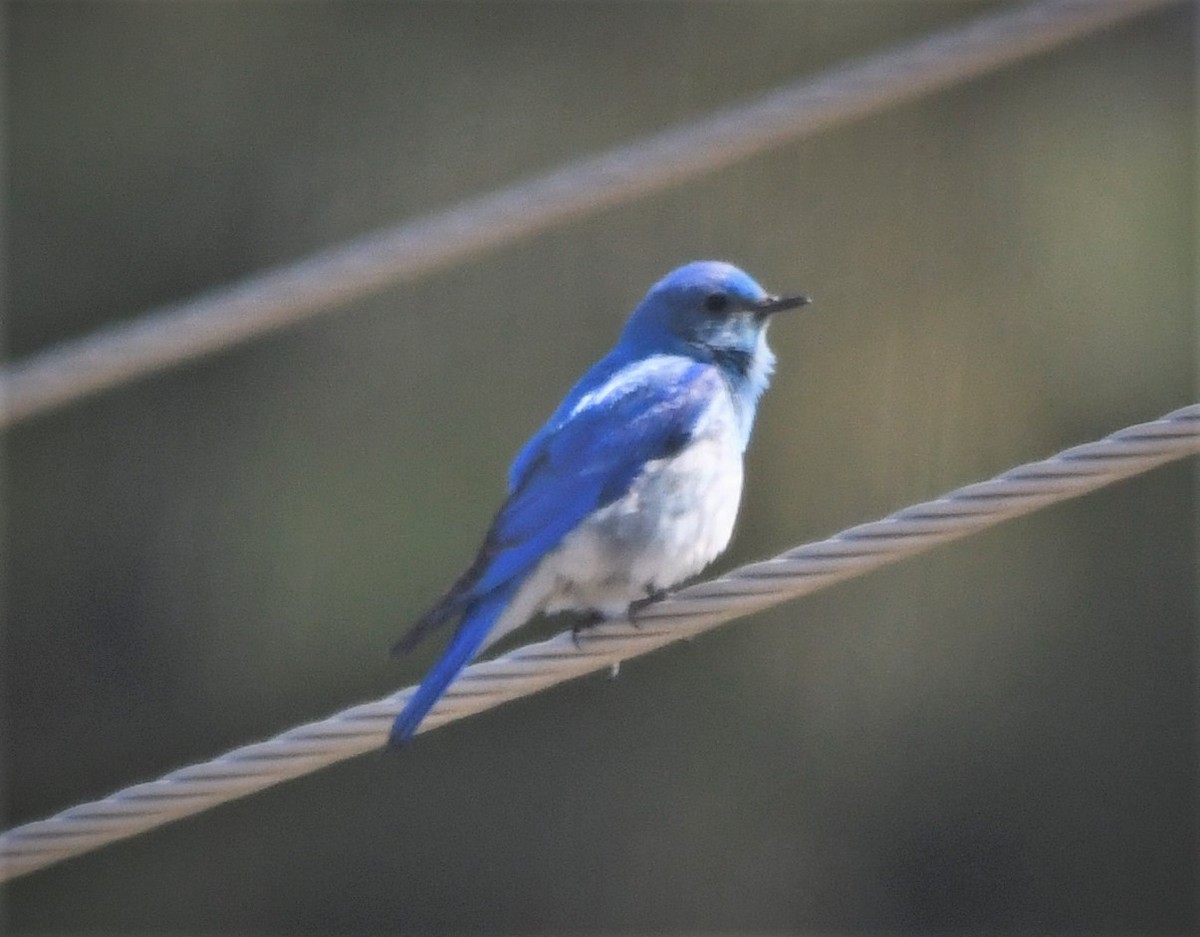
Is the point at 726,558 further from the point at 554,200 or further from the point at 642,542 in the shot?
the point at 642,542

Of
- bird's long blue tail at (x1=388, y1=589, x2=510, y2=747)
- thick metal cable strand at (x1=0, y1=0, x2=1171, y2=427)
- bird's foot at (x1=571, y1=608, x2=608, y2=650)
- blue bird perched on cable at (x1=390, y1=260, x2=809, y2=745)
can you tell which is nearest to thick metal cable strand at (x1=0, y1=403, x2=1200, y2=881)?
bird's long blue tail at (x1=388, y1=589, x2=510, y2=747)

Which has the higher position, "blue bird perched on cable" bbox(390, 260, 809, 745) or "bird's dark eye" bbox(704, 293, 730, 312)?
"bird's dark eye" bbox(704, 293, 730, 312)

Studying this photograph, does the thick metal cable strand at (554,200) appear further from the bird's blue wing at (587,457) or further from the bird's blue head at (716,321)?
the bird's blue wing at (587,457)

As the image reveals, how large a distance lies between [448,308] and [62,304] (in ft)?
7.10

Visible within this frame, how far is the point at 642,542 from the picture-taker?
4973 mm

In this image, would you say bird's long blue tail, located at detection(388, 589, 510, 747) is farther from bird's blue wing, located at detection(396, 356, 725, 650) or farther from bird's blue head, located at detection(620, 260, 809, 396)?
bird's blue head, located at detection(620, 260, 809, 396)

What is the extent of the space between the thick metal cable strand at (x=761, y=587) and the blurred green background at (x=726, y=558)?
5.02 metres

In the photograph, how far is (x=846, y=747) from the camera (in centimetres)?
996

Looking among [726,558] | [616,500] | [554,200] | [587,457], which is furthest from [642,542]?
[726,558]

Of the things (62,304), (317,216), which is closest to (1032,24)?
(317,216)

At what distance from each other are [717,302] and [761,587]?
1783 millimetres

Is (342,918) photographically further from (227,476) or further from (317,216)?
(317,216)

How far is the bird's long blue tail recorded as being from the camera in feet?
13.4

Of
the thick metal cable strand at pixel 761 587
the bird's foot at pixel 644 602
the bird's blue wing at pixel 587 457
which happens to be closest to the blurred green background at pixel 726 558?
the bird's blue wing at pixel 587 457
